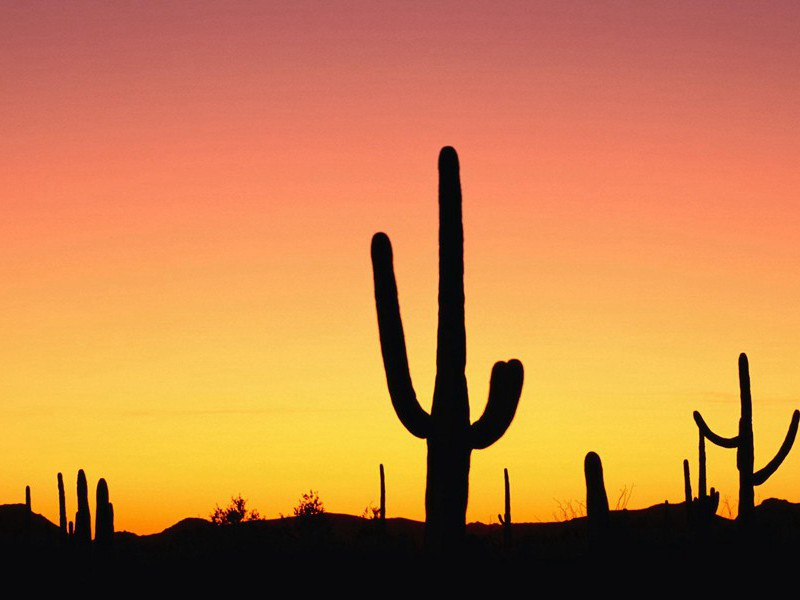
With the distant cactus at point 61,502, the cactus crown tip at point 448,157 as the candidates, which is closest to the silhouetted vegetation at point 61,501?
the distant cactus at point 61,502

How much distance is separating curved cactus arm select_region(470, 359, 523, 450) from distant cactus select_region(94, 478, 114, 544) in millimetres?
9782

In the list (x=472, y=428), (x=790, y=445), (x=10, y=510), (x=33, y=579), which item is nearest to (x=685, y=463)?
(x=790, y=445)

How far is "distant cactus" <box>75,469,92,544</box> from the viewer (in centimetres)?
2333

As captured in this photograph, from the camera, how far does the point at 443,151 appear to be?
14.4 m

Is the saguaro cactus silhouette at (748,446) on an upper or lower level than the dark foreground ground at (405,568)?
upper

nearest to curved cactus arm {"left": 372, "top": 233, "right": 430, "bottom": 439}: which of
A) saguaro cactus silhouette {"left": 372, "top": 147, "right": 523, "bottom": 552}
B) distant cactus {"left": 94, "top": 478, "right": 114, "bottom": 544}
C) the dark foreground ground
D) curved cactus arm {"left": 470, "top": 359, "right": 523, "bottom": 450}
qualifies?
saguaro cactus silhouette {"left": 372, "top": 147, "right": 523, "bottom": 552}

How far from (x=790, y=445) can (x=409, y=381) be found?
15.1 meters

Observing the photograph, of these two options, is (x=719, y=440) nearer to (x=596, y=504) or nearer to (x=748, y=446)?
(x=748, y=446)

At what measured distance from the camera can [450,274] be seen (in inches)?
544

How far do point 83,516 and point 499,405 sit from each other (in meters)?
13.0

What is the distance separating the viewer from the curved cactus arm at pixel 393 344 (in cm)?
1356

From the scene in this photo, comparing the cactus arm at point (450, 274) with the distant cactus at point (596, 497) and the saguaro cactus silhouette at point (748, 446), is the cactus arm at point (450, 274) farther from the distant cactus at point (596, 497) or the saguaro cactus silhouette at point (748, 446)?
the saguaro cactus silhouette at point (748, 446)

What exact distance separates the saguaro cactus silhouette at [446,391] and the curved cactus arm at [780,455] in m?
14.7

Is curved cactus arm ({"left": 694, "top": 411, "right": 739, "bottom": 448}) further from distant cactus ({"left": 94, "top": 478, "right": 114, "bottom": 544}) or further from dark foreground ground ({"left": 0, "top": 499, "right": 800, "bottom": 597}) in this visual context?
distant cactus ({"left": 94, "top": 478, "right": 114, "bottom": 544})
